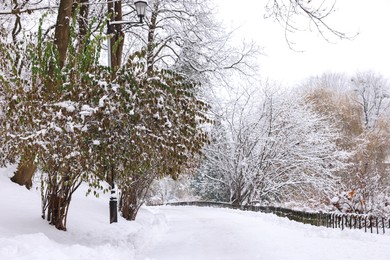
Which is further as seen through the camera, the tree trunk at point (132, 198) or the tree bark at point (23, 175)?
the tree trunk at point (132, 198)

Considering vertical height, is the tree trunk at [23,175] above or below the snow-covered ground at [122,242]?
above

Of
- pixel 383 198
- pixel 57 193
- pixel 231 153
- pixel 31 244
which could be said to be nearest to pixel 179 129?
pixel 57 193

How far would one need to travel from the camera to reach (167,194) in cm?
7406

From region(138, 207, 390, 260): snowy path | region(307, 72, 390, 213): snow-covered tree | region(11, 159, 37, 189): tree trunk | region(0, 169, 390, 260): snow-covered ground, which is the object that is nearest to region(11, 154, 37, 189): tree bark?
region(11, 159, 37, 189): tree trunk

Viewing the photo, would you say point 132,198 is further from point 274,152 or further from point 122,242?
point 274,152

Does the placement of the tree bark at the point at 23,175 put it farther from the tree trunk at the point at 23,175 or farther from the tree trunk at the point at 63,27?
the tree trunk at the point at 63,27

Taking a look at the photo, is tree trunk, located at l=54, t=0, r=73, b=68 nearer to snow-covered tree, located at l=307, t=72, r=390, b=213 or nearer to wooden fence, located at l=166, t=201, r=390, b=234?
wooden fence, located at l=166, t=201, r=390, b=234

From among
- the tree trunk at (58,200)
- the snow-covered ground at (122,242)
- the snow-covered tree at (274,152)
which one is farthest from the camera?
the snow-covered tree at (274,152)

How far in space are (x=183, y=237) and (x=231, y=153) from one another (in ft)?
69.1

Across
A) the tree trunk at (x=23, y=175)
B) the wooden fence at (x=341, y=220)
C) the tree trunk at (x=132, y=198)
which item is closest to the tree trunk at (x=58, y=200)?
the tree trunk at (x=23, y=175)

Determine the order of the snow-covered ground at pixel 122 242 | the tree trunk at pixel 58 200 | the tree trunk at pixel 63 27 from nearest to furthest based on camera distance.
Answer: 1. the snow-covered ground at pixel 122 242
2. the tree trunk at pixel 58 200
3. the tree trunk at pixel 63 27

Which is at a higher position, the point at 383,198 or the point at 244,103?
the point at 244,103

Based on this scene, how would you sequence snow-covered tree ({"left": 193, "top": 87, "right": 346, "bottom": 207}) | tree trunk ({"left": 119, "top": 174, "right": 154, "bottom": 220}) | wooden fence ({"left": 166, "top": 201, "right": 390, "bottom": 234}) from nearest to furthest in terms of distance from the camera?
tree trunk ({"left": 119, "top": 174, "right": 154, "bottom": 220}) < wooden fence ({"left": 166, "top": 201, "right": 390, "bottom": 234}) < snow-covered tree ({"left": 193, "top": 87, "right": 346, "bottom": 207})

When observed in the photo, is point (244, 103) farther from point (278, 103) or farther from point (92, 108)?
point (92, 108)
